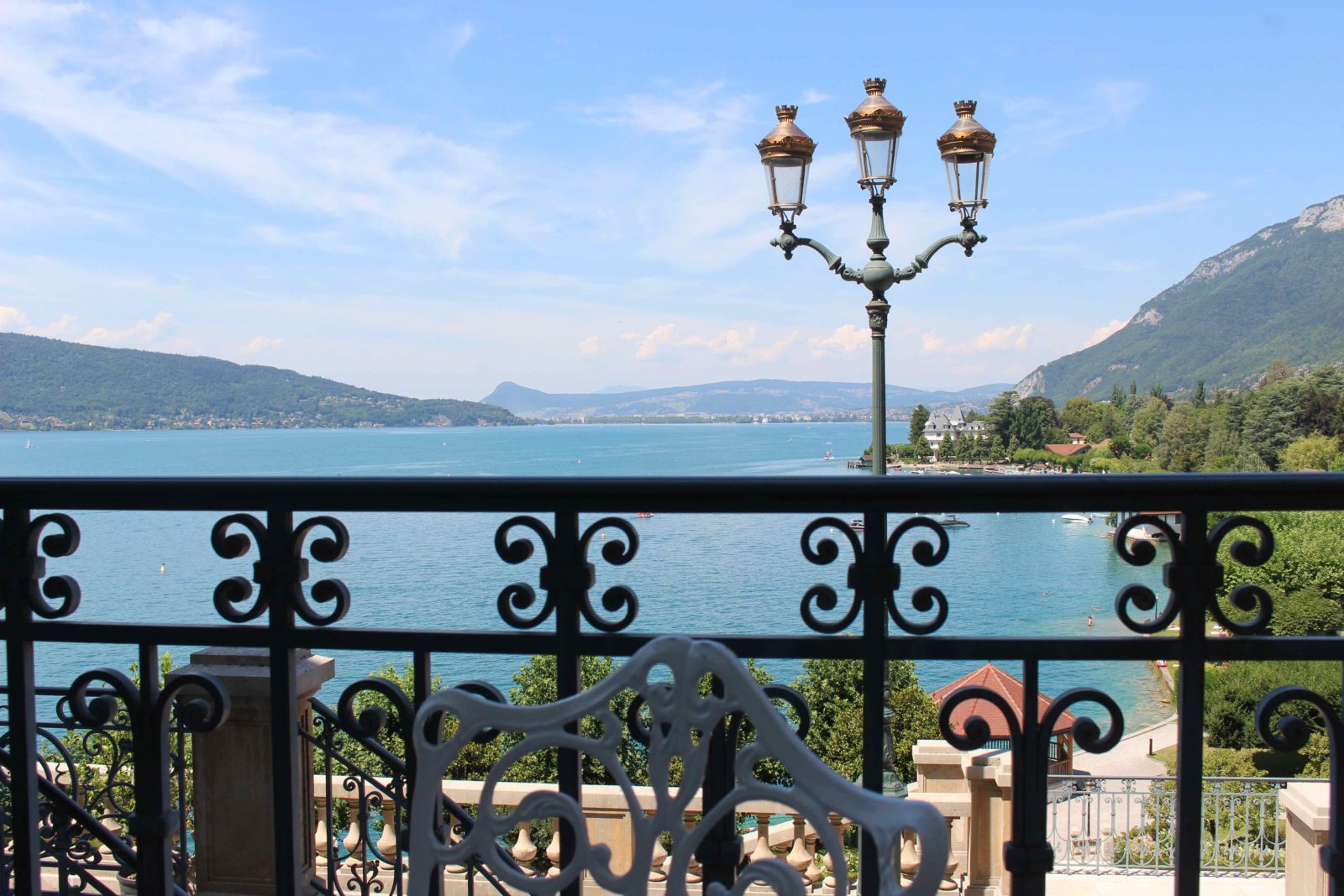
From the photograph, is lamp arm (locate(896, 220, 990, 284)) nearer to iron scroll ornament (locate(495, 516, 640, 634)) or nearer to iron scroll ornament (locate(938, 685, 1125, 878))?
iron scroll ornament (locate(938, 685, 1125, 878))

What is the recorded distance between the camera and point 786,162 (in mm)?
6660

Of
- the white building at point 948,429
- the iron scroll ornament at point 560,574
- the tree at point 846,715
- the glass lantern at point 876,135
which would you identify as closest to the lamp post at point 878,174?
the glass lantern at point 876,135

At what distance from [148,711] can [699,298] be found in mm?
109755

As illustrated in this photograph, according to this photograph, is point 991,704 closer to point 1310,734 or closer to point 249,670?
point 1310,734

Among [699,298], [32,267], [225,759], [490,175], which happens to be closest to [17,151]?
[32,267]

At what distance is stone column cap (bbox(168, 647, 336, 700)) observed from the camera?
8.88ft

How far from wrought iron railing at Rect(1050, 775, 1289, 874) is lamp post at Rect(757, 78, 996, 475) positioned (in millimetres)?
5028

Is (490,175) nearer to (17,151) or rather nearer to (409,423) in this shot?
(17,151)

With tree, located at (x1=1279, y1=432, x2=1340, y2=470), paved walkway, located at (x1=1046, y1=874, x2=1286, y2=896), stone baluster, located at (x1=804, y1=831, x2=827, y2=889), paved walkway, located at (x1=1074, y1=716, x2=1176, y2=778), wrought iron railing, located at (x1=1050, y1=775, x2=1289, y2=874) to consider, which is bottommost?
paved walkway, located at (x1=1074, y1=716, x2=1176, y2=778)

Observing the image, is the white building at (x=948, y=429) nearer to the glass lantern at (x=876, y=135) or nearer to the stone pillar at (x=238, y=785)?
the glass lantern at (x=876, y=135)

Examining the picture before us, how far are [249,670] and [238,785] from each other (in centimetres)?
36

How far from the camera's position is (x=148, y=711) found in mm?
1659

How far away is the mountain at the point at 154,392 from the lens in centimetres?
9138

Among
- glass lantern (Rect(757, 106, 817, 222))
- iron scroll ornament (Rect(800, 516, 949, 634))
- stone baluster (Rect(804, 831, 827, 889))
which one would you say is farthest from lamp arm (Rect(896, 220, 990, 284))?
iron scroll ornament (Rect(800, 516, 949, 634))
